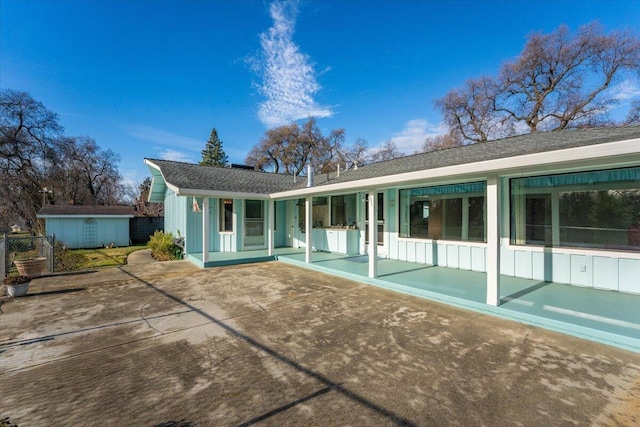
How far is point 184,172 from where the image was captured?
10531 mm

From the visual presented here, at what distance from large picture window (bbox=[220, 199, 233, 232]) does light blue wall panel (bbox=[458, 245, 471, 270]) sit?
325 inches

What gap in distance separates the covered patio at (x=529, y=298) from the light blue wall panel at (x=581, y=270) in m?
0.16

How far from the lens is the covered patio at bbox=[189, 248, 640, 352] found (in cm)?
371

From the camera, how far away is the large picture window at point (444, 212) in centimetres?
678

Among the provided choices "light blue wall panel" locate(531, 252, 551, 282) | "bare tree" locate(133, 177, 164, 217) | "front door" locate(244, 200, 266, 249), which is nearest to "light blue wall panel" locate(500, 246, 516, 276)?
"light blue wall panel" locate(531, 252, 551, 282)

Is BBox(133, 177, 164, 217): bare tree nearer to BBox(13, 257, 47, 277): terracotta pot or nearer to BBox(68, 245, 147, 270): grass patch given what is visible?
BBox(68, 245, 147, 270): grass patch

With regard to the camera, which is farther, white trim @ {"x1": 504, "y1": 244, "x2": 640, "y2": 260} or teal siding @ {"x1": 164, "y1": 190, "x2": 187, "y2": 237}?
teal siding @ {"x1": 164, "y1": 190, "x2": 187, "y2": 237}

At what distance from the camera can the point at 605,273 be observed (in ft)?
17.1

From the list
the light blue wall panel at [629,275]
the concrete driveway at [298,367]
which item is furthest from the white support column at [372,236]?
the light blue wall panel at [629,275]

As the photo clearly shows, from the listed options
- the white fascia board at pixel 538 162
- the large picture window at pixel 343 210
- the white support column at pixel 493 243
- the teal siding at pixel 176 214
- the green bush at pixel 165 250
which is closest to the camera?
the white fascia board at pixel 538 162

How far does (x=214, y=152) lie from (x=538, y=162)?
44655mm

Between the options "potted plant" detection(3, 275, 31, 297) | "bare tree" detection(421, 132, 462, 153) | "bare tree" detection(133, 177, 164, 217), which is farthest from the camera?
"bare tree" detection(421, 132, 462, 153)

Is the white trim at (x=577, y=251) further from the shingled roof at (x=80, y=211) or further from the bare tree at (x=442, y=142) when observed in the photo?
the shingled roof at (x=80, y=211)

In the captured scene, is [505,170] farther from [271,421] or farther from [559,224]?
[271,421]
